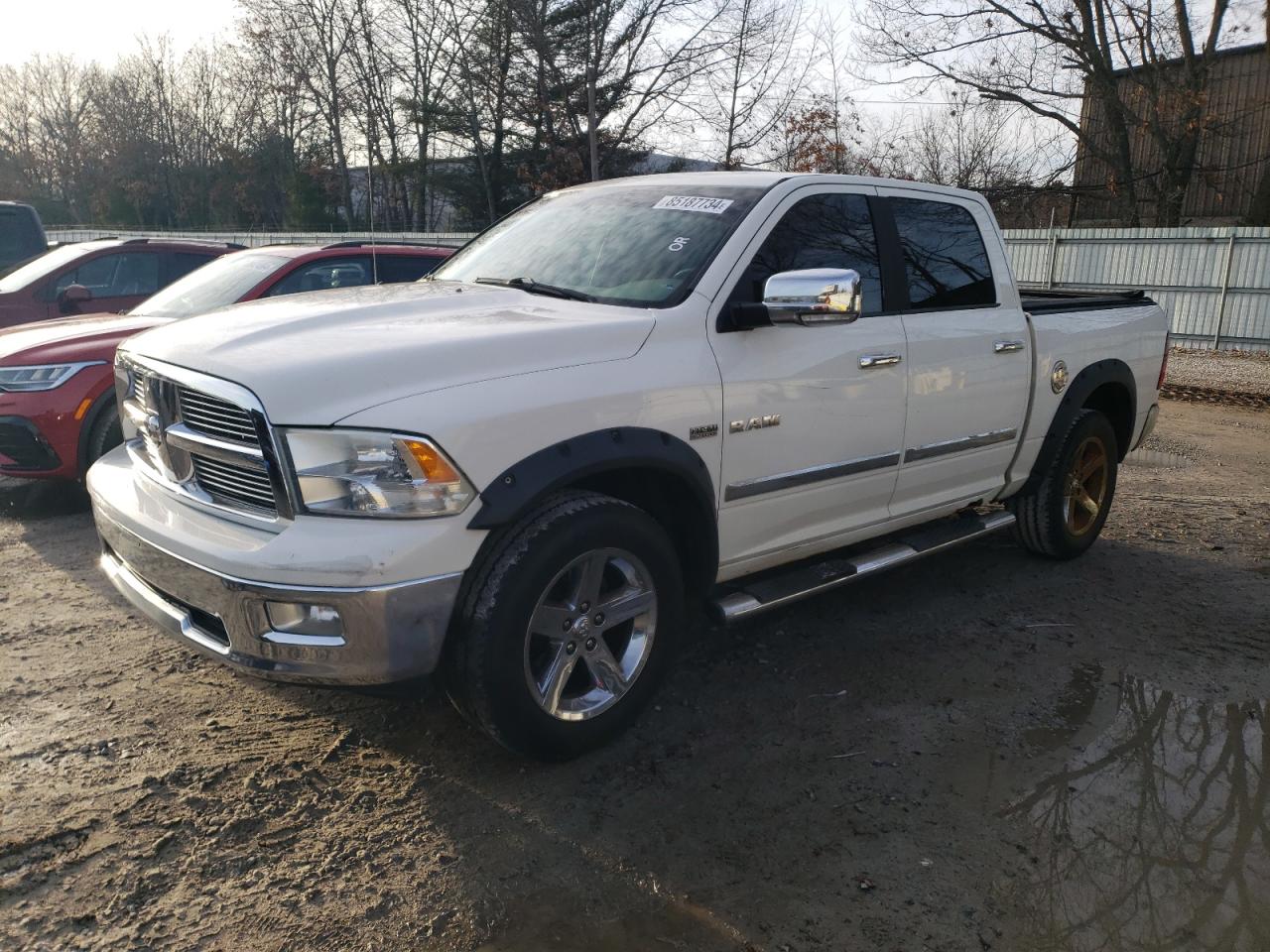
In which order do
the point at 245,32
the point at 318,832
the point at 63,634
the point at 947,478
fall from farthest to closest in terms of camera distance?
the point at 245,32 < the point at 947,478 < the point at 63,634 < the point at 318,832

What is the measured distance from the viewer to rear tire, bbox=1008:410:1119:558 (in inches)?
209

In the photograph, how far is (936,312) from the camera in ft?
14.4

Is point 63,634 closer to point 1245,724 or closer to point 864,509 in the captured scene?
point 864,509

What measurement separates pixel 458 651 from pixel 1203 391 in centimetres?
1249

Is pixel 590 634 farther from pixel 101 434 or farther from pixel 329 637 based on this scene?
pixel 101 434

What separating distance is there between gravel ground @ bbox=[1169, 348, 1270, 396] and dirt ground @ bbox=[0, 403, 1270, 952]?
32.0ft

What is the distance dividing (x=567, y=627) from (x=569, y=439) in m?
0.60

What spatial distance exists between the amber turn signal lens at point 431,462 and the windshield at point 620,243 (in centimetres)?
110

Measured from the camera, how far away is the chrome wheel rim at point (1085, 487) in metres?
5.45

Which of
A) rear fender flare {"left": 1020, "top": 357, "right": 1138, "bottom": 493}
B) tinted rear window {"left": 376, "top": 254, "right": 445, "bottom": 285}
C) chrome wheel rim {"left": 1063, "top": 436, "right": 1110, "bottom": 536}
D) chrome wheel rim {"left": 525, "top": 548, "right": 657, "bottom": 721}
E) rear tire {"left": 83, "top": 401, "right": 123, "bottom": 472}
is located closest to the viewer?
chrome wheel rim {"left": 525, "top": 548, "right": 657, "bottom": 721}

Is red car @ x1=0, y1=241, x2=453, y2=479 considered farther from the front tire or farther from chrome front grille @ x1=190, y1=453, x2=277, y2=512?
the front tire

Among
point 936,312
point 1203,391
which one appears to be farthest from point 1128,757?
point 1203,391

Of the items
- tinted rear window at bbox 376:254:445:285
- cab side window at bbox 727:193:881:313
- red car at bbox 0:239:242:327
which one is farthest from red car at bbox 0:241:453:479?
cab side window at bbox 727:193:881:313

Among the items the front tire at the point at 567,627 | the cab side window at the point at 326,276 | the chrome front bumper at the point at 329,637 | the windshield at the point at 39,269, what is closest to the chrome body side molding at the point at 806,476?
the front tire at the point at 567,627
